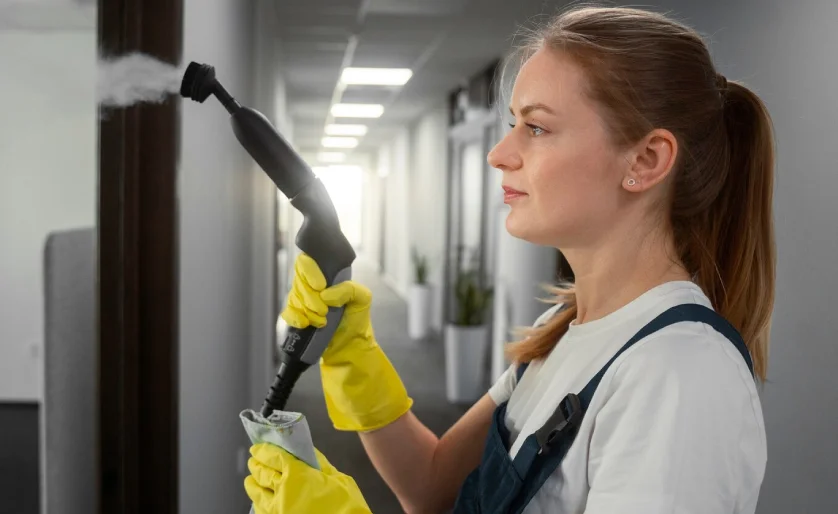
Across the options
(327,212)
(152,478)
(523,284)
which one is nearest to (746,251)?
(327,212)

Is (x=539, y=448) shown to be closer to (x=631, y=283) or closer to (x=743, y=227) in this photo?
(x=631, y=283)

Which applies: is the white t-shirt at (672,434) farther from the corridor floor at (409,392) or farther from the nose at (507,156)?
the corridor floor at (409,392)

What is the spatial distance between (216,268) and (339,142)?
778 centimetres

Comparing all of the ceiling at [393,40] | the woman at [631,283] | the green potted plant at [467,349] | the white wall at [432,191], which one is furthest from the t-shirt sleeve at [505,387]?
the white wall at [432,191]

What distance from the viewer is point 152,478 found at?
3.47 feet

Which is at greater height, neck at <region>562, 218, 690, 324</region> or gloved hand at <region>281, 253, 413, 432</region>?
neck at <region>562, 218, 690, 324</region>

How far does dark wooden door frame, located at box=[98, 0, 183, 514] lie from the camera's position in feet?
3.11

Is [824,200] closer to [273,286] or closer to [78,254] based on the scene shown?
[78,254]

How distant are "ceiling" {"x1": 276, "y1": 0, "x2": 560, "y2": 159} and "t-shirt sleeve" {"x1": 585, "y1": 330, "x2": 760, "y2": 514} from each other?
1.73m

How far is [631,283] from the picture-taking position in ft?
2.37

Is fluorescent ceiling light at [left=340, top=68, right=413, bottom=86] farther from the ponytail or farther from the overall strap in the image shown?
the overall strap

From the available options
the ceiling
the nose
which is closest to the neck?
the nose

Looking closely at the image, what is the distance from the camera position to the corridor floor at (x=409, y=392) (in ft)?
8.36

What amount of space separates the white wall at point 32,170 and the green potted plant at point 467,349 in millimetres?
3102
